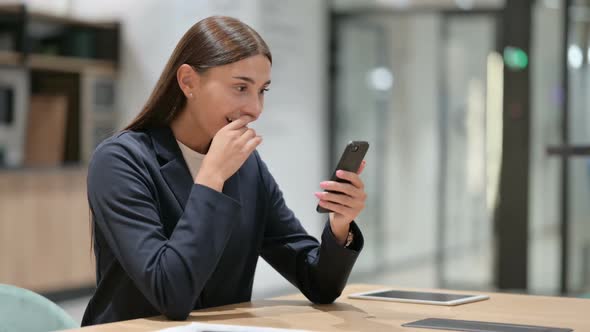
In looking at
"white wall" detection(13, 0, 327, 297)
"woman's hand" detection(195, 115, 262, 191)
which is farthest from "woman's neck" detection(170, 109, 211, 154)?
"white wall" detection(13, 0, 327, 297)

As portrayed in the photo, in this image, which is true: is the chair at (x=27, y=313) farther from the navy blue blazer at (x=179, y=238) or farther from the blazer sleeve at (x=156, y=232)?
the blazer sleeve at (x=156, y=232)

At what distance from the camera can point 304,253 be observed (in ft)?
7.45

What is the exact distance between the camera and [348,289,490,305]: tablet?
205cm

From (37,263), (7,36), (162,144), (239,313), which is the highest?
(7,36)

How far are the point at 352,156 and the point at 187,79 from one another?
42 cm

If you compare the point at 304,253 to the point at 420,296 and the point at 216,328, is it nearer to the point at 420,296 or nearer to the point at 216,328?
the point at 420,296

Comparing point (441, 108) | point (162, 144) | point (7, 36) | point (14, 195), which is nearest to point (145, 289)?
point (162, 144)

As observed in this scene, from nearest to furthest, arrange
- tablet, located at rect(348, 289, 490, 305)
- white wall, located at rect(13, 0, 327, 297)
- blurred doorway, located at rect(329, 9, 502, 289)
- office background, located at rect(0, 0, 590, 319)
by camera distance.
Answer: tablet, located at rect(348, 289, 490, 305) < office background, located at rect(0, 0, 590, 319) < white wall, located at rect(13, 0, 327, 297) < blurred doorway, located at rect(329, 9, 502, 289)

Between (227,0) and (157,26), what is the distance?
56 centimetres

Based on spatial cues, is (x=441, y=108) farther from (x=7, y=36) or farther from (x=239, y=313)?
(x=239, y=313)

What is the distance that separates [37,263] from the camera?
6.16 meters

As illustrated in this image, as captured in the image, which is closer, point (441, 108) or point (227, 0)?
point (227, 0)

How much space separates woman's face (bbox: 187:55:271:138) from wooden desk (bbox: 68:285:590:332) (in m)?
0.42

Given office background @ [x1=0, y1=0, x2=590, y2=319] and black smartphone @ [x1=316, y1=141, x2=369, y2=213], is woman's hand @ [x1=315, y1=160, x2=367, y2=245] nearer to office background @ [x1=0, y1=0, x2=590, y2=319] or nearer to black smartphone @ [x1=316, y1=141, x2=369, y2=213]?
black smartphone @ [x1=316, y1=141, x2=369, y2=213]
